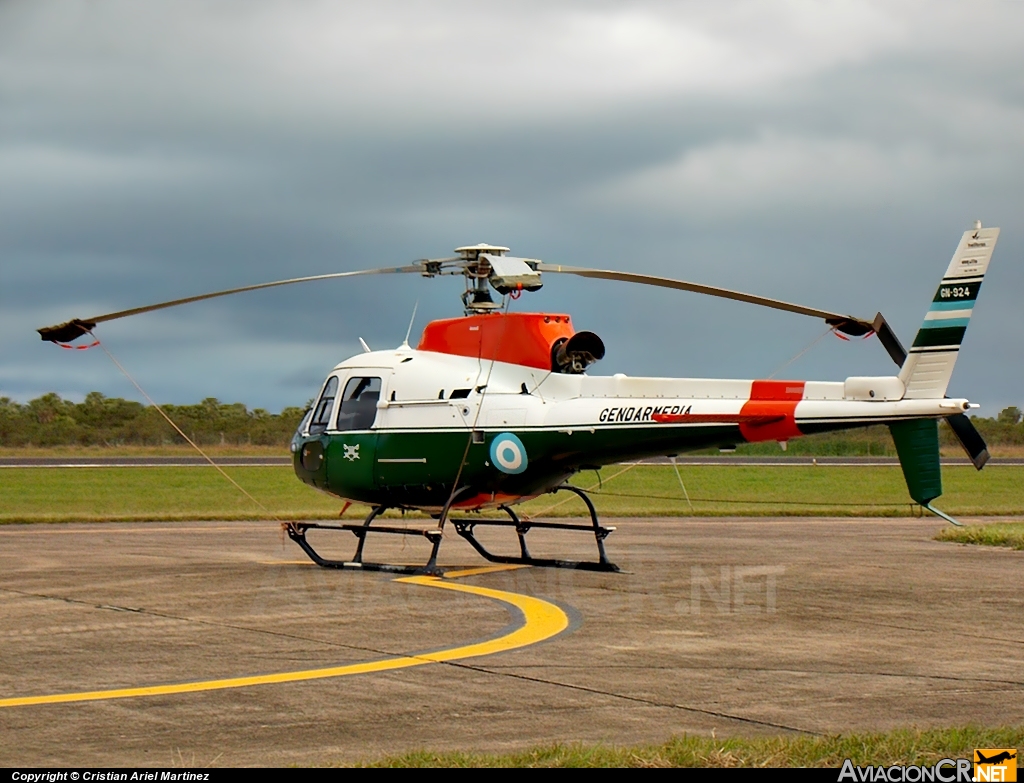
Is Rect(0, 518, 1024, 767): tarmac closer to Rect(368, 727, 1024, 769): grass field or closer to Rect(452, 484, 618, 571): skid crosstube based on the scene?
Rect(452, 484, 618, 571): skid crosstube

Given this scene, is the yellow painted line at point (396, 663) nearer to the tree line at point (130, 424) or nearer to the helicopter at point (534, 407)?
the helicopter at point (534, 407)

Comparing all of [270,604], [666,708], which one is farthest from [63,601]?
[666,708]

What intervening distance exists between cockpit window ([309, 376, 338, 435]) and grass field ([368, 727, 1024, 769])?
40.4 feet

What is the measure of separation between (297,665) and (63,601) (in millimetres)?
5422

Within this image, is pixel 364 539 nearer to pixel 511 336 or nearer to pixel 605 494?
pixel 511 336

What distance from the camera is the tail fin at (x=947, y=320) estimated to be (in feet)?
47.5

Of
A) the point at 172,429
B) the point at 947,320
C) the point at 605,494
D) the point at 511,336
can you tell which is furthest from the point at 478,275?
the point at 172,429

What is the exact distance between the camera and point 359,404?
19.2 m

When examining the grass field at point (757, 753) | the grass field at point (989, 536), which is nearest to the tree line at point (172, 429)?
the grass field at point (989, 536)

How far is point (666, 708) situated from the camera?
30.0 feet

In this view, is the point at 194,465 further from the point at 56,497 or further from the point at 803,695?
the point at 803,695

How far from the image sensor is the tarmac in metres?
8.41

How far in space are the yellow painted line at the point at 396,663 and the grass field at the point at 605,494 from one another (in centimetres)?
1316

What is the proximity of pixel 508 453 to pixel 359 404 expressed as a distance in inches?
110
